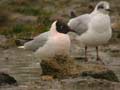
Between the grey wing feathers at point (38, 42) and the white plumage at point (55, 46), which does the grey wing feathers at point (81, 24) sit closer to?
the grey wing feathers at point (38, 42)

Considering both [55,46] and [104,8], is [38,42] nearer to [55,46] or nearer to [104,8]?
[55,46]

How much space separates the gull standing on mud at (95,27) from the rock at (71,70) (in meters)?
3.23

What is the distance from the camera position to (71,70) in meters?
13.1

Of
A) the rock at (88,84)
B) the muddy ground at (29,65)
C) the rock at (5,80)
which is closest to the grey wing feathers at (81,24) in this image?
the muddy ground at (29,65)

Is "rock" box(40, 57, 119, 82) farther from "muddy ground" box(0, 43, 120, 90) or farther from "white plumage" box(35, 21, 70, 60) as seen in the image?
"white plumage" box(35, 21, 70, 60)

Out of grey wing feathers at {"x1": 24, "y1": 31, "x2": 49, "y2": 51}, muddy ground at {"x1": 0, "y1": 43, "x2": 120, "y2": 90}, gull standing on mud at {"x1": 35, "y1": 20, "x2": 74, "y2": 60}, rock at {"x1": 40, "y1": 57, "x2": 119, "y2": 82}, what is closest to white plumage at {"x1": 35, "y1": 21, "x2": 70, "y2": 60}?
gull standing on mud at {"x1": 35, "y1": 20, "x2": 74, "y2": 60}

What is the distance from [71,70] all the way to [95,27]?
12.3ft

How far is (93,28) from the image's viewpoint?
16703 millimetres

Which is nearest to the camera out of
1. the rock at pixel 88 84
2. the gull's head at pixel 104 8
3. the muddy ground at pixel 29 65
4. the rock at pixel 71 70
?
the rock at pixel 88 84

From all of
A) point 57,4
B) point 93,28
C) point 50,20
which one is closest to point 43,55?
point 93,28

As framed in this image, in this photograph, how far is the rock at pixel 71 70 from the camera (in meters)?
12.6

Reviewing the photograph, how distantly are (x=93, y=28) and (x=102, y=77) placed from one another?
4.25 metres

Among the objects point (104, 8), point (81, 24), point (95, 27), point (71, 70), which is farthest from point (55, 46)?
point (104, 8)

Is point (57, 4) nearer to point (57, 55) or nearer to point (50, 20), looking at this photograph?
point (50, 20)
